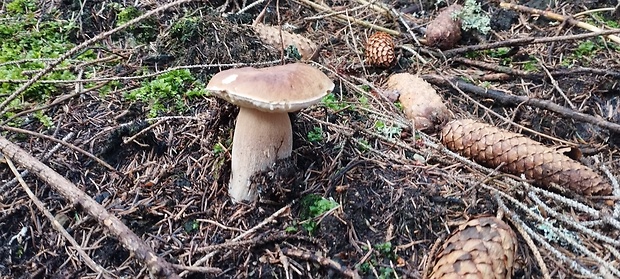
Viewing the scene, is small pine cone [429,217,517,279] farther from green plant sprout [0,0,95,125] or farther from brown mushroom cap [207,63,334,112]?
green plant sprout [0,0,95,125]

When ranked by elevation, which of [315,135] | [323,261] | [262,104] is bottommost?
[323,261]

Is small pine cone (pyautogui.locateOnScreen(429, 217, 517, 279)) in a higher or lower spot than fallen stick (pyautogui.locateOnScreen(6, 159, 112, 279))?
lower

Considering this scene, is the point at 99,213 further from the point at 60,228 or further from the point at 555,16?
the point at 555,16

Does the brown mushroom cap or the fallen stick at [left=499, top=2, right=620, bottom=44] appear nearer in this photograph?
the brown mushroom cap

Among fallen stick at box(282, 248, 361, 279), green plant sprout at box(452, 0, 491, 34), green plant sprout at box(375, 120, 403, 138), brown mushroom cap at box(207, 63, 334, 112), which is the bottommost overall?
fallen stick at box(282, 248, 361, 279)

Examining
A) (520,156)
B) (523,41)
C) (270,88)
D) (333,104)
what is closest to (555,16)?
(523,41)

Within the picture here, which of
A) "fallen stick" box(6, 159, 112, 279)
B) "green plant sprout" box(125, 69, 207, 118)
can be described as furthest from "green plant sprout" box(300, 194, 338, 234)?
"green plant sprout" box(125, 69, 207, 118)

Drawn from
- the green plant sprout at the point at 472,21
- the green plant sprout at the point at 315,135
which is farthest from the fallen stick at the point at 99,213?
the green plant sprout at the point at 472,21
